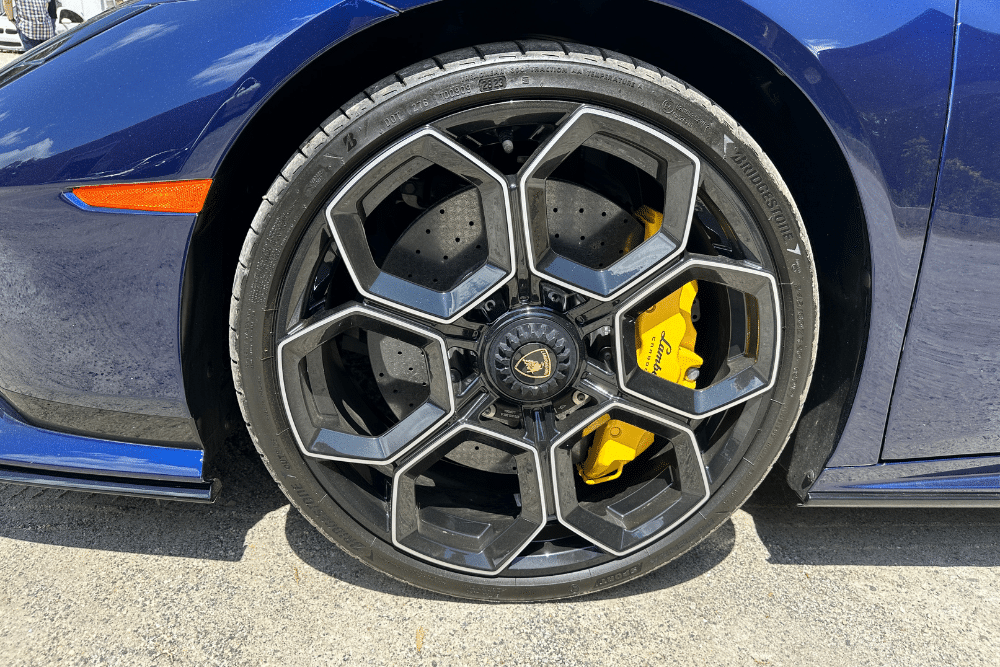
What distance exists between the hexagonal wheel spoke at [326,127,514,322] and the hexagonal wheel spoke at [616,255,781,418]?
0.29m

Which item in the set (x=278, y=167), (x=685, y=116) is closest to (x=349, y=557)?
(x=278, y=167)

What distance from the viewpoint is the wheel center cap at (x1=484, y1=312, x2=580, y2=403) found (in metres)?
1.30

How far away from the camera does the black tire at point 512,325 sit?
1.18 metres

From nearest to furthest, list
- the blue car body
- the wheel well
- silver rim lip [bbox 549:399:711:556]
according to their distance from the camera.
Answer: the blue car body
the wheel well
silver rim lip [bbox 549:399:711:556]

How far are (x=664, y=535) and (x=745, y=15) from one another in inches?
39.7

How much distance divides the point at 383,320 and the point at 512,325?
0.79 ft

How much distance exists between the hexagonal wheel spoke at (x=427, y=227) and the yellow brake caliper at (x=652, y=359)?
341 millimetres

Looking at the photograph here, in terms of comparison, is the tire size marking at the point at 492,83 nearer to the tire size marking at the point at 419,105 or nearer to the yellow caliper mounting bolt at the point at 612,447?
the tire size marking at the point at 419,105

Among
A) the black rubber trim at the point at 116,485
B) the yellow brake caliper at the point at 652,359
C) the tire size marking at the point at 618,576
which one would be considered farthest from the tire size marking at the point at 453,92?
the tire size marking at the point at 618,576

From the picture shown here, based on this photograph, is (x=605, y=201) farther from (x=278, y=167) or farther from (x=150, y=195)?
(x=150, y=195)

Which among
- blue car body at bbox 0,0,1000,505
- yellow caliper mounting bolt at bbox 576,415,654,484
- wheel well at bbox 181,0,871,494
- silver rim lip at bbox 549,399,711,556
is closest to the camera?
blue car body at bbox 0,0,1000,505

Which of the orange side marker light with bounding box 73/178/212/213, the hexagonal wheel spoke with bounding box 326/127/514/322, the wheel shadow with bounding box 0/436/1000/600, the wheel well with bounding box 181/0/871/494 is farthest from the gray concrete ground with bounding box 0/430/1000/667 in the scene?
the orange side marker light with bounding box 73/178/212/213

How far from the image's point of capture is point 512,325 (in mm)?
1296

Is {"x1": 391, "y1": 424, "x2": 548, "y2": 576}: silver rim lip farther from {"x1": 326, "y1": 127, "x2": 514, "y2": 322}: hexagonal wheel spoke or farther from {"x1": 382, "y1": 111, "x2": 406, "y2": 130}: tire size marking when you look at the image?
{"x1": 382, "y1": 111, "x2": 406, "y2": 130}: tire size marking
